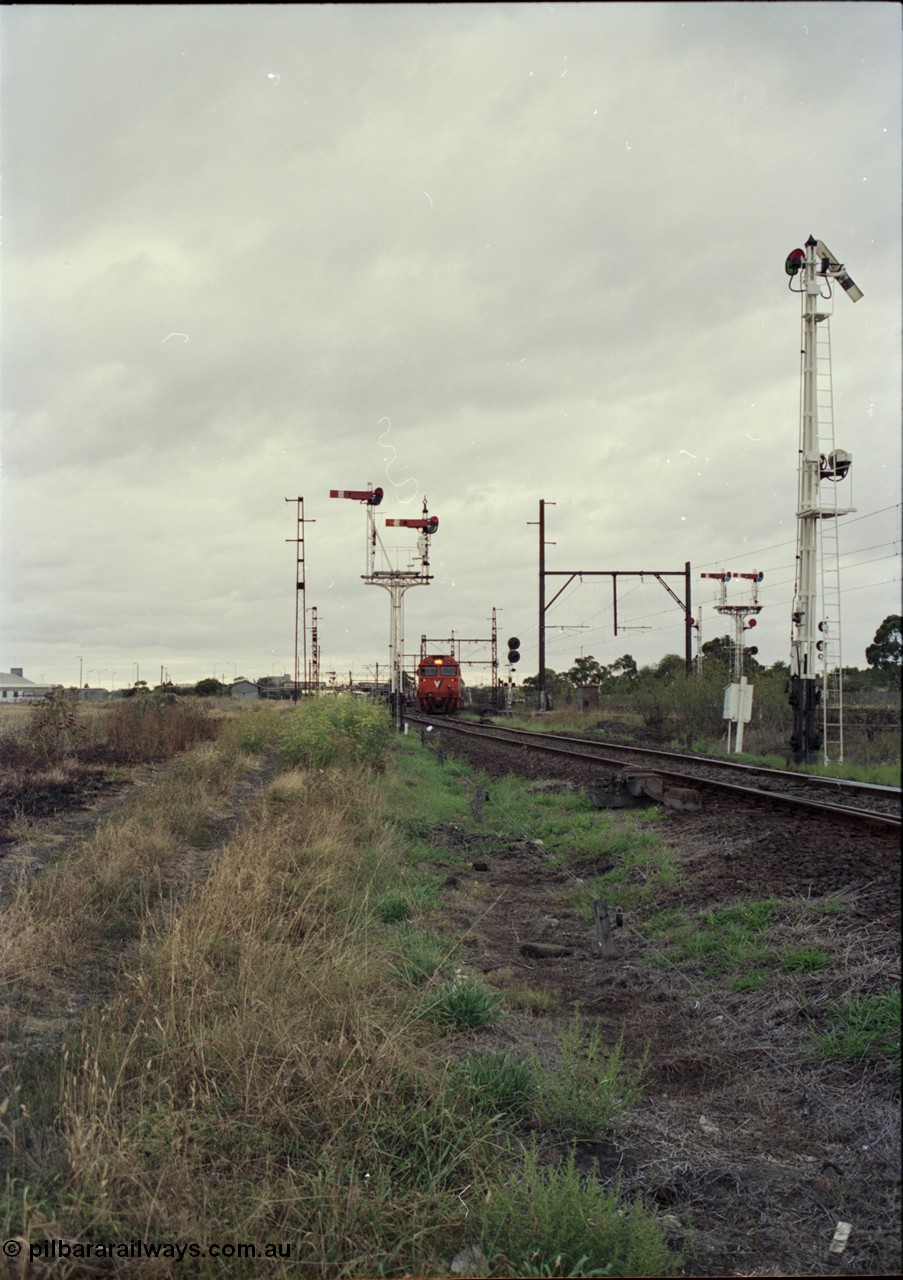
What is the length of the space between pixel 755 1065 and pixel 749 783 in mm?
5848

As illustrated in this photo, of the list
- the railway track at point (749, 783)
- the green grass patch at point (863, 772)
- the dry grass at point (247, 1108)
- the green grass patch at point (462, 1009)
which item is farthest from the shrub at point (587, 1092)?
the green grass patch at point (863, 772)


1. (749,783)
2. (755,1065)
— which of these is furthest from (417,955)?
(749,783)

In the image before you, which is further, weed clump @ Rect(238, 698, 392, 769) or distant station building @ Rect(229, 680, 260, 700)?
distant station building @ Rect(229, 680, 260, 700)

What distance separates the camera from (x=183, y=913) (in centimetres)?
607

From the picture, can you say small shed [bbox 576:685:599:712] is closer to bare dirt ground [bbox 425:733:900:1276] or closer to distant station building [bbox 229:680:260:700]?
bare dirt ground [bbox 425:733:900:1276]

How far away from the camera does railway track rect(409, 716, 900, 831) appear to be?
2.67 meters

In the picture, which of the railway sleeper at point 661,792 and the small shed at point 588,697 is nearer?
the railway sleeper at point 661,792

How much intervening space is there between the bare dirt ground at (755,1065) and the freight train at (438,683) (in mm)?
39879

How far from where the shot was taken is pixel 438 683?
157ft

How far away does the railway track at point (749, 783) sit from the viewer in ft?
8.77

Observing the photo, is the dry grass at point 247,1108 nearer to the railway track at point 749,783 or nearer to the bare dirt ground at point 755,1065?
the bare dirt ground at point 755,1065

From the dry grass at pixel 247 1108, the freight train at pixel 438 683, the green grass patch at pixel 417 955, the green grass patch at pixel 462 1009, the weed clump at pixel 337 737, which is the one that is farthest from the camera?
the freight train at pixel 438 683

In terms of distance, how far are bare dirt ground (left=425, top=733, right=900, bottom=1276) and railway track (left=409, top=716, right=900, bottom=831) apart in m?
0.19

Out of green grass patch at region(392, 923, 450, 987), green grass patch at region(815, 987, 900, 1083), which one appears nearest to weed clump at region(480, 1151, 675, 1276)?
green grass patch at region(815, 987, 900, 1083)
